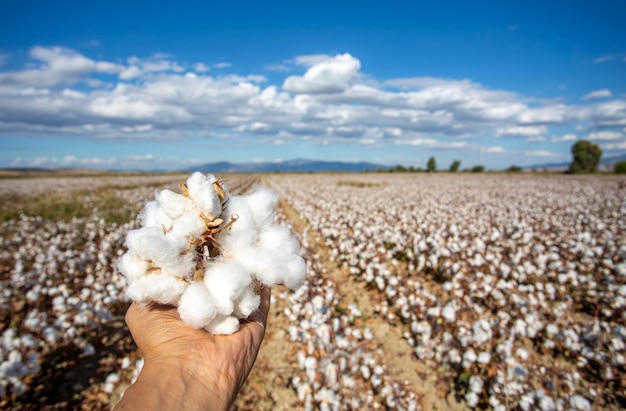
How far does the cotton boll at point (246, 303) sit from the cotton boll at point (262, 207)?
40 centimetres

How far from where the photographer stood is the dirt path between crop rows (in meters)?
4.26

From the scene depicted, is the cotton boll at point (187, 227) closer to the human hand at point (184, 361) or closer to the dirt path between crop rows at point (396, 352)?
the human hand at point (184, 361)

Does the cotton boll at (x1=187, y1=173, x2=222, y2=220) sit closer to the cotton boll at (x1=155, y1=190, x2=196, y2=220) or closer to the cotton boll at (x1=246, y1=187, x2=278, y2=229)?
the cotton boll at (x1=155, y1=190, x2=196, y2=220)

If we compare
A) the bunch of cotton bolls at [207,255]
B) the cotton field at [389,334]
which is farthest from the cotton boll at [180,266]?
the cotton field at [389,334]

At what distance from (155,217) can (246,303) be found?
676mm

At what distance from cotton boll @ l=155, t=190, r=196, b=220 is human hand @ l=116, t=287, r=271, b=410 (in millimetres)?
493

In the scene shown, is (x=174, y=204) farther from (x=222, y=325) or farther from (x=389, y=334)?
(x=389, y=334)

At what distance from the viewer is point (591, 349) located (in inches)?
180

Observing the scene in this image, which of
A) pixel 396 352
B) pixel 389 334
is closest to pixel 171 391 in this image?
pixel 396 352

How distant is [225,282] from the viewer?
63.2 inches

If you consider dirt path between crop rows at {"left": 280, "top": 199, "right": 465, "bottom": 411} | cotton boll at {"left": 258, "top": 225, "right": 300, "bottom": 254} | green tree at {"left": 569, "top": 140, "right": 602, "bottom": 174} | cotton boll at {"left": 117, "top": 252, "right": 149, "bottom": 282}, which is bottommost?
dirt path between crop rows at {"left": 280, "top": 199, "right": 465, "bottom": 411}

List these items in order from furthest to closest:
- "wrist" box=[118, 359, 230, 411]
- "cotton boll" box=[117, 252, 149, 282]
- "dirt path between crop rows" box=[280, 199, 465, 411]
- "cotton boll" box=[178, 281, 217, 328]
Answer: "dirt path between crop rows" box=[280, 199, 465, 411] → "cotton boll" box=[117, 252, 149, 282] → "cotton boll" box=[178, 281, 217, 328] → "wrist" box=[118, 359, 230, 411]

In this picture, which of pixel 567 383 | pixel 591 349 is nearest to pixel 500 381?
pixel 567 383

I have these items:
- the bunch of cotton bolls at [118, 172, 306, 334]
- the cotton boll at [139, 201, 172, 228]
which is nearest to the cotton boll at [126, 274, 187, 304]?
the bunch of cotton bolls at [118, 172, 306, 334]
